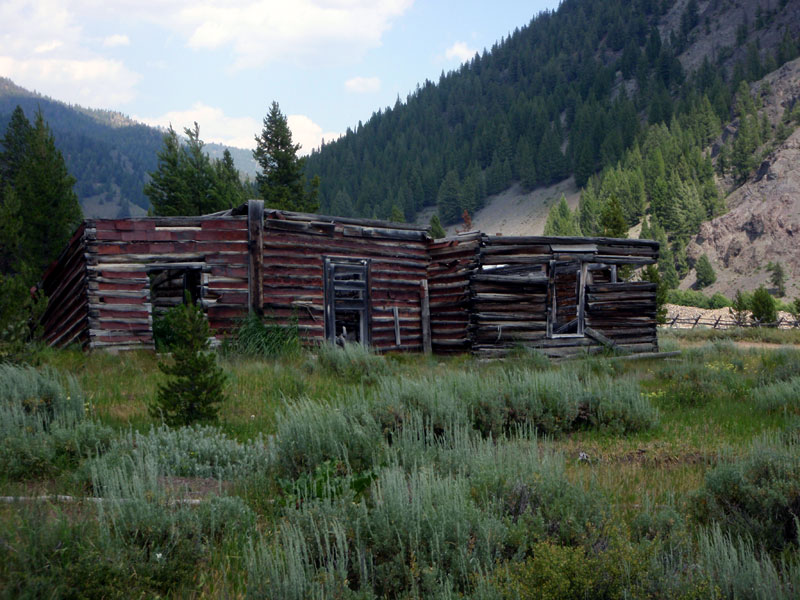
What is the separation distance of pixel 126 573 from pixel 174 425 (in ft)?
11.7

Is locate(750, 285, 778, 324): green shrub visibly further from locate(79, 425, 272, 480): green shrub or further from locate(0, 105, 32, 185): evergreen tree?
locate(0, 105, 32, 185): evergreen tree

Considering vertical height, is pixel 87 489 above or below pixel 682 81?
below

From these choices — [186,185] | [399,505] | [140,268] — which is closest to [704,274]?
[186,185]

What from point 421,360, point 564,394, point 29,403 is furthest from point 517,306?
point 29,403

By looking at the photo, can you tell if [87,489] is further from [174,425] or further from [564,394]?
[564,394]

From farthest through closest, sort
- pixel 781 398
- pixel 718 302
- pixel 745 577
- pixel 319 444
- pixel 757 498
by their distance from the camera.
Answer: pixel 718 302 → pixel 781 398 → pixel 319 444 → pixel 757 498 → pixel 745 577

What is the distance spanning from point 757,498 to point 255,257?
36.3 feet

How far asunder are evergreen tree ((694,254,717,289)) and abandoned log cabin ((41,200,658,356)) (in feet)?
179

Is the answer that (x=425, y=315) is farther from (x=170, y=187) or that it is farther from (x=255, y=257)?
(x=170, y=187)

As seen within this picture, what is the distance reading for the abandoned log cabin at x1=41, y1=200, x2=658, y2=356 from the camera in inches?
482

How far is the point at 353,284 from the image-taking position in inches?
568

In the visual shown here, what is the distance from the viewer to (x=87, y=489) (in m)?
4.22

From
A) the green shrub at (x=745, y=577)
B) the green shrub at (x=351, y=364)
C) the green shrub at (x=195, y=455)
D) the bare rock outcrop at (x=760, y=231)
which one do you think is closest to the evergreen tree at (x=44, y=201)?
the green shrub at (x=351, y=364)

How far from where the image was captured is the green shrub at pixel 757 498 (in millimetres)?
3480
